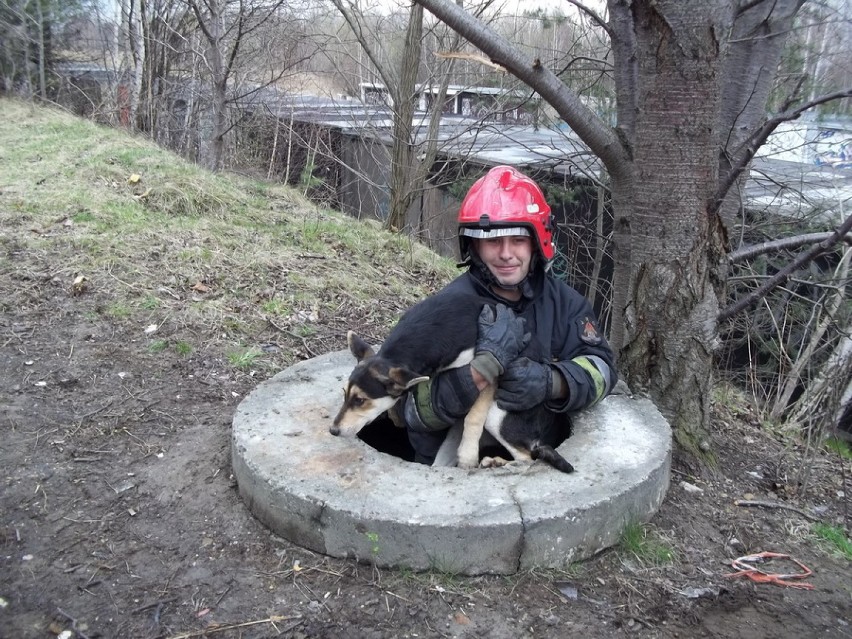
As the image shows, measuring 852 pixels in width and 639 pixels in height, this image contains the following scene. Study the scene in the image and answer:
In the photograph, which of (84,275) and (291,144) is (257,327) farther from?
(291,144)

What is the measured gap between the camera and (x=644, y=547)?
302cm

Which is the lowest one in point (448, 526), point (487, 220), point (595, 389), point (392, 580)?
point (392, 580)

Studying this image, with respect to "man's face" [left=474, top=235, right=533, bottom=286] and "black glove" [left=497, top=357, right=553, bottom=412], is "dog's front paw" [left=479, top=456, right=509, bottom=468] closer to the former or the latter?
"black glove" [left=497, top=357, right=553, bottom=412]

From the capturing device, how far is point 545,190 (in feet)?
29.3

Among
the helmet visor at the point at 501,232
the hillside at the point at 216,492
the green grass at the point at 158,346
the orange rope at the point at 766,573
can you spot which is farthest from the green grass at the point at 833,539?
the green grass at the point at 158,346

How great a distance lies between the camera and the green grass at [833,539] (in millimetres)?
3264

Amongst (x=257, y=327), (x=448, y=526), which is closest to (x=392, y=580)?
(x=448, y=526)

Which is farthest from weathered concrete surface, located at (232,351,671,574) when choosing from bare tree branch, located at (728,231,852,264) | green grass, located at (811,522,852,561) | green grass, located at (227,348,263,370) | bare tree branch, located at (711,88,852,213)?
green grass, located at (227,348,263,370)

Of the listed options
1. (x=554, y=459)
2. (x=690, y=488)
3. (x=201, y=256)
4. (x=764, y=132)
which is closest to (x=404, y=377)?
(x=554, y=459)

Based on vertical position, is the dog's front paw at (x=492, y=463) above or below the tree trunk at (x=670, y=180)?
below

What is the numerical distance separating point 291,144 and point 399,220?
629cm

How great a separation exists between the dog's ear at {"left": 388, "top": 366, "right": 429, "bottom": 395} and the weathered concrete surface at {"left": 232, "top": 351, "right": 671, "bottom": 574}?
1.17ft

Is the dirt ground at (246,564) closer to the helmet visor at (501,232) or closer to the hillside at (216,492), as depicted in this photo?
the hillside at (216,492)

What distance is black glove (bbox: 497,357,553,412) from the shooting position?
315 cm
